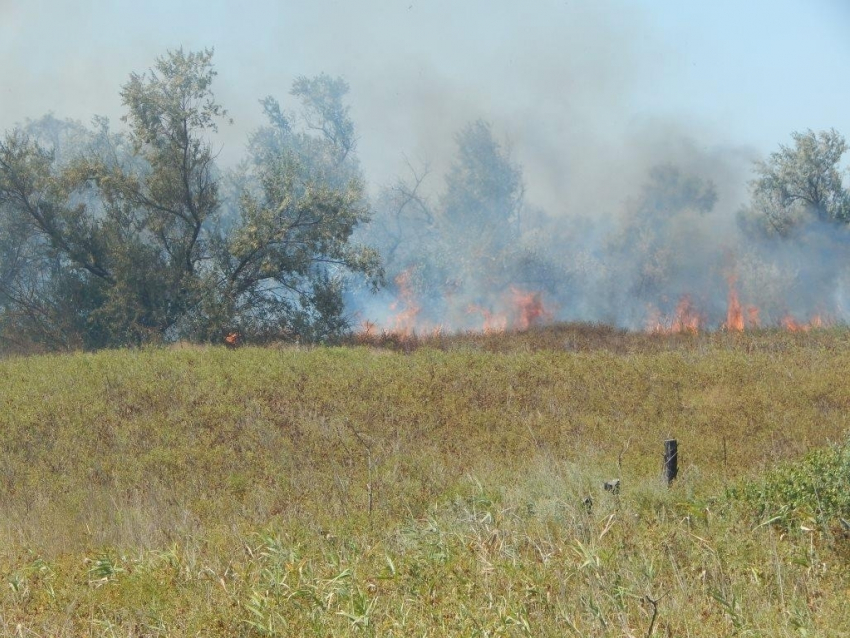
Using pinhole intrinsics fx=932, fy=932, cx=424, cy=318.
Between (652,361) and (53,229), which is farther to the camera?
(53,229)

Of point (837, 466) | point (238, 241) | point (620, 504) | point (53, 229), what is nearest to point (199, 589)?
point (620, 504)

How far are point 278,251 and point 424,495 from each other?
60.3 ft

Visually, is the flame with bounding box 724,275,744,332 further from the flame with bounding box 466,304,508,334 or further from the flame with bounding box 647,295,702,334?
the flame with bounding box 466,304,508,334

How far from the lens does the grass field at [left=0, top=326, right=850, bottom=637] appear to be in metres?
5.77

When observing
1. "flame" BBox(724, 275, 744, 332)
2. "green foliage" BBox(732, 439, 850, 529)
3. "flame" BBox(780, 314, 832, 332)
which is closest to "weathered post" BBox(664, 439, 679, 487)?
"green foliage" BBox(732, 439, 850, 529)

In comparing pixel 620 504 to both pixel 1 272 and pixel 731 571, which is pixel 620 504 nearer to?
pixel 731 571

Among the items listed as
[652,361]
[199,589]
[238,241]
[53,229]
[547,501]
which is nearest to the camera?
[199,589]

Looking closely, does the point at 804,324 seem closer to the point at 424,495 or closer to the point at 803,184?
the point at 803,184

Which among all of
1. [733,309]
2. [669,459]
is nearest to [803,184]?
[733,309]

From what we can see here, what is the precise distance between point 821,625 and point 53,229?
2683cm

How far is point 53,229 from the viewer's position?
91.7 feet

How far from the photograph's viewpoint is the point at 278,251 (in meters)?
26.9

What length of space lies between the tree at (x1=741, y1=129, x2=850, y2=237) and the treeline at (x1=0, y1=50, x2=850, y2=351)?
0.07 m

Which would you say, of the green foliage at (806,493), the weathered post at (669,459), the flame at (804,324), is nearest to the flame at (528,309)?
the flame at (804,324)
